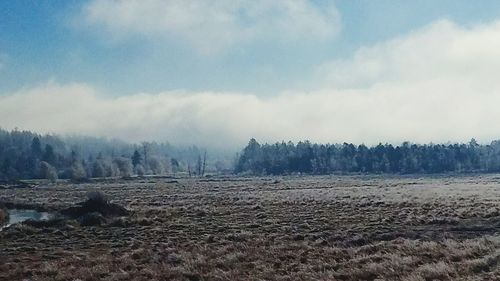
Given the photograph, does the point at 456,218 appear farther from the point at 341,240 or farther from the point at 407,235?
the point at 341,240

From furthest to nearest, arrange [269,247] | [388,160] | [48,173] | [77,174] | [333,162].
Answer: [333,162]
[388,160]
[77,174]
[48,173]
[269,247]

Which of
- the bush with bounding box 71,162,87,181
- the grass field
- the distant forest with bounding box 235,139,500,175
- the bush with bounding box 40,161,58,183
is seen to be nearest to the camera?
the grass field

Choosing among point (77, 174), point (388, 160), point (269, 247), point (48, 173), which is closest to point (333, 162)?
point (388, 160)

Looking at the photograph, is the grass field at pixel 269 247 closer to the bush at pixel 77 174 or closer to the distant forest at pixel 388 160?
the bush at pixel 77 174

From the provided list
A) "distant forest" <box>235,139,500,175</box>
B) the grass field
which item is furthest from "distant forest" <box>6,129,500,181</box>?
the grass field

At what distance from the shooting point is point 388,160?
157 meters

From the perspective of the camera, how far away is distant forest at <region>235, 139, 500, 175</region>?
15338 cm

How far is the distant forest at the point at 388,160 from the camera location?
503 feet

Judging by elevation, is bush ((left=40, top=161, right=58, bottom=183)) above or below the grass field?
above

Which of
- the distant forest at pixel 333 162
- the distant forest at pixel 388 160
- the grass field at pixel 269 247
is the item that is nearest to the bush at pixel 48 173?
the distant forest at pixel 333 162

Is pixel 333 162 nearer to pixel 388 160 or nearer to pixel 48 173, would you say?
pixel 388 160

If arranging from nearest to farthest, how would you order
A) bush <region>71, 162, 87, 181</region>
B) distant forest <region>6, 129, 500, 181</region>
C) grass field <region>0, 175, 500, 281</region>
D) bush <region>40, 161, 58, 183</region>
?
grass field <region>0, 175, 500, 281</region> < bush <region>40, 161, 58, 183</region> < bush <region>71, 162, 87, 181</region> < distant forest <region>6, 129, 500, 181</region>

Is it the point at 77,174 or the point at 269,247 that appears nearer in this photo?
the point at 269,247

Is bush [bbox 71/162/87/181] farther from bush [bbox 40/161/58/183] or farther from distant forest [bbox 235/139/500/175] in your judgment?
distant forest [bbox 235/139/500/175]
